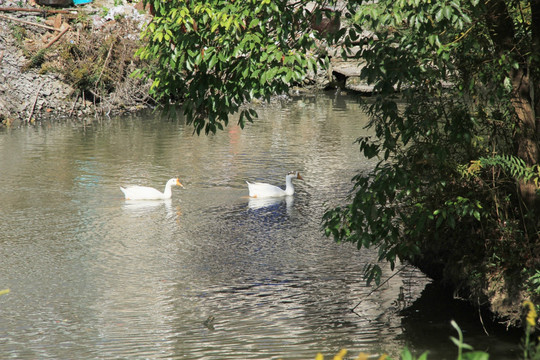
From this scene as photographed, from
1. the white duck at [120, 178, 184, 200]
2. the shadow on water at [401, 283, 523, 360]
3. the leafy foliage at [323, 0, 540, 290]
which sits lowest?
the shadow on water at [401, 283, 523, 360]

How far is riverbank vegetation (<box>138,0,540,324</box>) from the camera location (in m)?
6.46

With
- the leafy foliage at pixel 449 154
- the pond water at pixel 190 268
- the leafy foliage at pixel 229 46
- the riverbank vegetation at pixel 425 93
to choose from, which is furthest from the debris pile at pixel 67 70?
the leafy foliage at pixel 229 46

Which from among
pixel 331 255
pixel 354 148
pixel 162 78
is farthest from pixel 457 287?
pixel 354 148

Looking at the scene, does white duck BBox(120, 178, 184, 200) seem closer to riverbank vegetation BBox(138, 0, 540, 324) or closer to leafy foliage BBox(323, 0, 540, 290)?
riverbank vegetation BBox(138, 0, 540, 324)

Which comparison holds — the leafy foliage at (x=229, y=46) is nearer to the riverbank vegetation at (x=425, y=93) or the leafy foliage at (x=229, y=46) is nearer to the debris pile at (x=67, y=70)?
the riverbank vegetation at (x=425, y=93)

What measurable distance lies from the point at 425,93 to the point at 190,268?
4.43 m

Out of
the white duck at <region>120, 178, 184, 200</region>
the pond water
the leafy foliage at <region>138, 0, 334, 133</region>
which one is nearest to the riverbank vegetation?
the leafy foliage at <region>138, 0, 334, 133</region>

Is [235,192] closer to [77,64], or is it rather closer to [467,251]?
[467,251]

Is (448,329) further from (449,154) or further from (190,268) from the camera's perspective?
(190,268)

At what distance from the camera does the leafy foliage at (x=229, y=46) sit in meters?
6.39

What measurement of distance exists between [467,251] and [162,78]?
162 inches

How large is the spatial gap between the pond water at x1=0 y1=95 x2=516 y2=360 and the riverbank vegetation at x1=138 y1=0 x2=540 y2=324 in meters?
1.00

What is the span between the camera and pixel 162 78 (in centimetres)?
718

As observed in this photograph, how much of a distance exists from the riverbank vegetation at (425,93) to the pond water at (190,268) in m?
1.00
